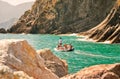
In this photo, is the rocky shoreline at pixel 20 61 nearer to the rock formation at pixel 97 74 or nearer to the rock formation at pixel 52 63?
the rock formation at pixel 97 74

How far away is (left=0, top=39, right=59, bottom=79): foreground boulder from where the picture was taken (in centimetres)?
1073

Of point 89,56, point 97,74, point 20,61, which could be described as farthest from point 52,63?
point 89,56

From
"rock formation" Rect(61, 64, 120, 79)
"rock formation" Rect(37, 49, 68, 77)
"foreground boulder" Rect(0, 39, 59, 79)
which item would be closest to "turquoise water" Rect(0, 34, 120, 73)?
"rock formation" Rect(37, 49, 68, 77)

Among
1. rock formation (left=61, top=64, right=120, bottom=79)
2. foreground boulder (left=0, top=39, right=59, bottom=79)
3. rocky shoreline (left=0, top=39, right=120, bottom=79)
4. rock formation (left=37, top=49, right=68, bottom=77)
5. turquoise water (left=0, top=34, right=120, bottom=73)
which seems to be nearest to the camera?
rocky shoreline (left=0, top=39, right=120, bottom=79)

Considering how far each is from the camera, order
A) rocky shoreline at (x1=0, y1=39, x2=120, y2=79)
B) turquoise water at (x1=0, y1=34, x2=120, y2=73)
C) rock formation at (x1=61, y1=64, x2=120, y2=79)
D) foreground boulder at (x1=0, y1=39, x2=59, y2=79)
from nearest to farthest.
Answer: rocky shoreline at (x1=0, y1=39, x2=120, y2=79)
foreground boulder at (x1=0, y1=39, x2=59, y2=79)
rock formation at (x1=61, y1=64, x2=120, y2=79)
turquoise water at (x1=0, y1=34, x2=120, y2=73)

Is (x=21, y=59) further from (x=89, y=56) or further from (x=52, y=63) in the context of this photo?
(x=89, y=56)

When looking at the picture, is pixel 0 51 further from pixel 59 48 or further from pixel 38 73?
pixel 59 48

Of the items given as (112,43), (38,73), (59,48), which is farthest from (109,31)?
(38,73)

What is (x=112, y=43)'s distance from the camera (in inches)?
4235

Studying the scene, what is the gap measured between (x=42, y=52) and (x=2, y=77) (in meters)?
17.5

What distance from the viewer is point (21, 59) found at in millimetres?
A: 11570

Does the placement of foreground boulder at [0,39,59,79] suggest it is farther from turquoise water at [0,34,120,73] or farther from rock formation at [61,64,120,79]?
turquoise water at [0,34,120,73]

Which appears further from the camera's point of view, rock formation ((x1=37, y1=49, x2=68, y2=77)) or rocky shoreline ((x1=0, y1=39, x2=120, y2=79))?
rock formation ((x1=37, y1=49, x2=68, y2=77))

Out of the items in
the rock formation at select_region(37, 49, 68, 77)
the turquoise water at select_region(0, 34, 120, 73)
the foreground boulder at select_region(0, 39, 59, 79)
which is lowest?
the turquoise water at select_region(0, 34, 120, 73)
